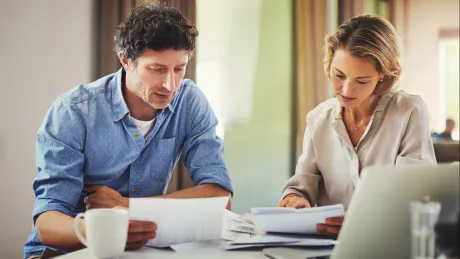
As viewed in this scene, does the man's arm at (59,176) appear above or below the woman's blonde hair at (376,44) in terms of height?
below

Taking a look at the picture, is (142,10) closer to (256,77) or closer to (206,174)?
(206,174)

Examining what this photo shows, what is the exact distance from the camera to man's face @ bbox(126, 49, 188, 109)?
190 centimetres

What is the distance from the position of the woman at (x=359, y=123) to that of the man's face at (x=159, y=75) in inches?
20.1

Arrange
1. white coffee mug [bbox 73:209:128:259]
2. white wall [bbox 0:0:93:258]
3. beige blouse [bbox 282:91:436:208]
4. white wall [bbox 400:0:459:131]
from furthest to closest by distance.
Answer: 1. white wall [bbox 400:0:459:131]
2. white wall [bbox 0:0:93:258]
3. beige blouse [bbox 282:91:436:208]
4. white coffee mug [bbox 73:209:128:259]

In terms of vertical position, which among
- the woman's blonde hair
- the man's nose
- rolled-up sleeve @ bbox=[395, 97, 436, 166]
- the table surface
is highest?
the woman's blonde hair

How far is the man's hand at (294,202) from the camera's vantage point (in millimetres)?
1830

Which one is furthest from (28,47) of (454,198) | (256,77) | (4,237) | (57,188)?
(454,198)

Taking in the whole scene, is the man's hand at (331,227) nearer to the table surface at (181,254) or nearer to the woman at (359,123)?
the table surface at (181,254)

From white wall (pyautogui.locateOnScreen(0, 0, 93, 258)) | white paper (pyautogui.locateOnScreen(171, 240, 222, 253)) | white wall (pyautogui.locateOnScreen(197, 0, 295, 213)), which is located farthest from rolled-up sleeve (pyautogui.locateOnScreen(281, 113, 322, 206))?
white wall (pyautogui.locateOnScreen(197, 0, 295, 213))

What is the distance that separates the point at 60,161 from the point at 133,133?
0.27 m

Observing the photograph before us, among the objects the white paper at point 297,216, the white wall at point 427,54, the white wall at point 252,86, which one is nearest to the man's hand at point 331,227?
the white paper at point 297,216

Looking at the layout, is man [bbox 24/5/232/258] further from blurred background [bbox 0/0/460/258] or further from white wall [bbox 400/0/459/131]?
white wall [bbox 400/0/459/131]

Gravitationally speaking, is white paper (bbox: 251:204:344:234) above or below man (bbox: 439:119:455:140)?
above

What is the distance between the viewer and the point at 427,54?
5000 mm
